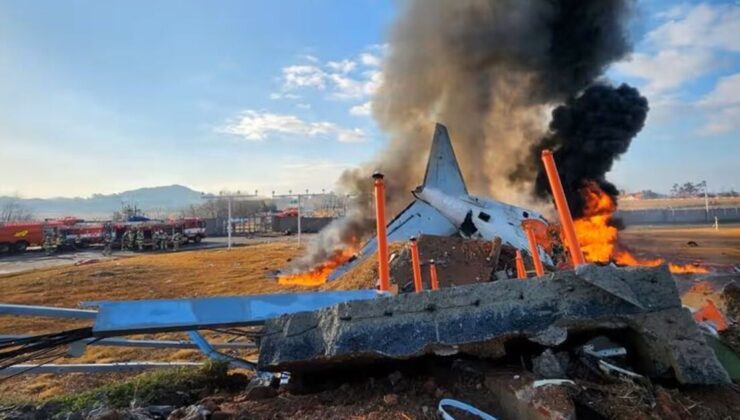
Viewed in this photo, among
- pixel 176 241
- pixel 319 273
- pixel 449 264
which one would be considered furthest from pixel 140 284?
pixel 176 241

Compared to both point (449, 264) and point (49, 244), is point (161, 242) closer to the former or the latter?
point (49, 244)

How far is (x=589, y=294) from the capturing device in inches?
111

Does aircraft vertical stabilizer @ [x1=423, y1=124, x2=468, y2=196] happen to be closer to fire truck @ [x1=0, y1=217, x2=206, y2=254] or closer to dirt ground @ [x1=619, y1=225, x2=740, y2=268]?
dirt ground @ [x1=619, y1=225, x2=740, y2=268]

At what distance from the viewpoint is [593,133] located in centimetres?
1705

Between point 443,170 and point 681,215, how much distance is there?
1593 inches

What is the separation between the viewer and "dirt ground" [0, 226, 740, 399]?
23.3 ft

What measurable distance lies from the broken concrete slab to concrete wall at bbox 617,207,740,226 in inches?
1788

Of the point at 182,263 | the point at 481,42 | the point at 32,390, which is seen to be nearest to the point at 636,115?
the point at 481,42

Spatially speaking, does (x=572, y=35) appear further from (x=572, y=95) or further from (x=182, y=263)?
(x=182, y=263)

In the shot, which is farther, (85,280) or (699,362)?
(85,280)

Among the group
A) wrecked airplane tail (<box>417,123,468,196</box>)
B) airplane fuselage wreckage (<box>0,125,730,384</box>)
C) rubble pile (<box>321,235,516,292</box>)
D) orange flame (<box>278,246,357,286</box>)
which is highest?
wrecked airplane tail (<box>417,123,468,196</box>)

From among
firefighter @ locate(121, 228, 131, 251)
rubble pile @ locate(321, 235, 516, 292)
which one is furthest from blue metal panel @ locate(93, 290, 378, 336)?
firefighter @ locate(121, 228, 131, 251)

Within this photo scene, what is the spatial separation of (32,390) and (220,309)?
503cm

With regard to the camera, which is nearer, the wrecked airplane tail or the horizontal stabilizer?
the horizontal stabilizer
